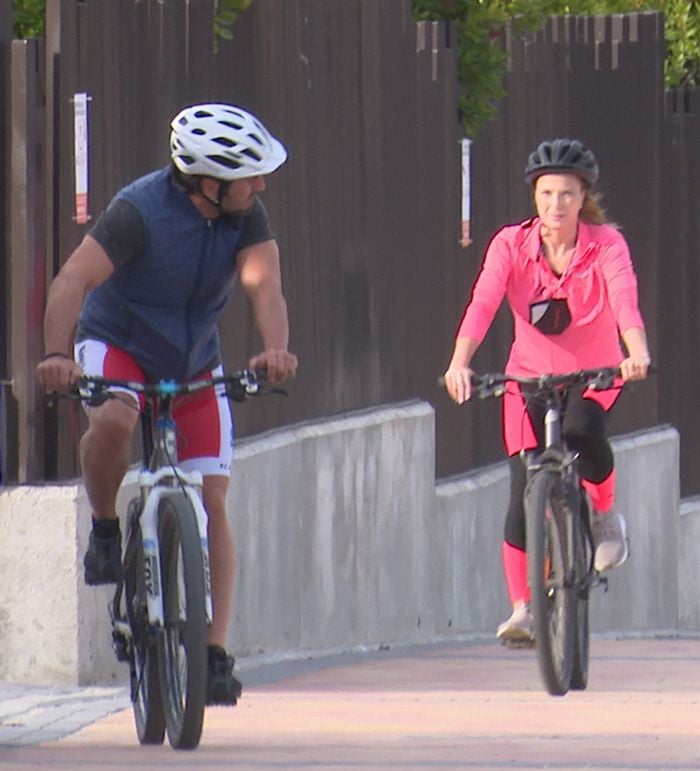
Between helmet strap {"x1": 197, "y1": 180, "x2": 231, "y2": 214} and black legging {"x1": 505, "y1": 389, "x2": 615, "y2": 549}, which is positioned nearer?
helmet strap {"x1": 197, "y1": 180, "x2": 231, "y2": 214}

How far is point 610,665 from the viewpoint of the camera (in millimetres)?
10805

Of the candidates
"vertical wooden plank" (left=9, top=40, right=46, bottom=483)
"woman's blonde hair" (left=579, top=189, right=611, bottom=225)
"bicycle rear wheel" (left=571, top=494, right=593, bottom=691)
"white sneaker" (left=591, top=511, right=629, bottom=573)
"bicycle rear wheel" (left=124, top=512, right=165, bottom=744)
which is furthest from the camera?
"white sneaker" (left=591, top=511, right=629, bottom=573)

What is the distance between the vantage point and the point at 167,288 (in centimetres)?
771

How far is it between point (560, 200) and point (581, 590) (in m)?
1.30

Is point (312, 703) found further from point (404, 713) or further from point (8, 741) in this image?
point (8, 741)

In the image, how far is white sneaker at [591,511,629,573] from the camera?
31.7 feet

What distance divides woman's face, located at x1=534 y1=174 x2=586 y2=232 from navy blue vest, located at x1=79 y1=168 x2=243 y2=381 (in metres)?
1.83

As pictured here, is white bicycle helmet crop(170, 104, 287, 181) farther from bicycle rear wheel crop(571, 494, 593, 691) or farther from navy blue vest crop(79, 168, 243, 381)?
bicycle rear wheel crop(571, 494, 593, 691)

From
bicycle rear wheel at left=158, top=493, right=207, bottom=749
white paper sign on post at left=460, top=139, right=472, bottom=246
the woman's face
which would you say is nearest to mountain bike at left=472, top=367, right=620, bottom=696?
the woman's face

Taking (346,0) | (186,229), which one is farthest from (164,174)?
(346,0)

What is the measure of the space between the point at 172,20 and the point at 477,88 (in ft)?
15.1

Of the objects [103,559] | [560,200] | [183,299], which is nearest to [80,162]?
[560,200]

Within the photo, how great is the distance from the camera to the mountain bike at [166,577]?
23.8 ft

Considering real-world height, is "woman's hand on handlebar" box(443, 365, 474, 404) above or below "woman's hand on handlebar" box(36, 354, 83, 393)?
above
